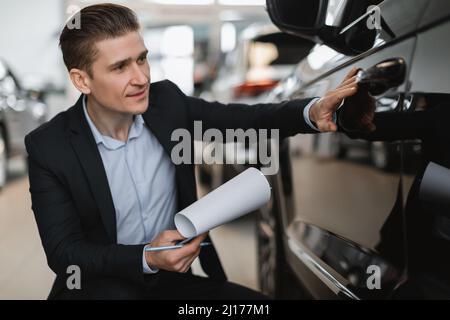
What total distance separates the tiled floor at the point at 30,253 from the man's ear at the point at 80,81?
1.65 feet

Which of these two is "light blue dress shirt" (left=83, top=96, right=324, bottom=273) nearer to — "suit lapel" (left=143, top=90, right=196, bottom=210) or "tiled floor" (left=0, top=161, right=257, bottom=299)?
"suit lapel" (left=143, top=90, right=196, bottom=210)

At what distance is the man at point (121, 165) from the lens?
1.21 meters

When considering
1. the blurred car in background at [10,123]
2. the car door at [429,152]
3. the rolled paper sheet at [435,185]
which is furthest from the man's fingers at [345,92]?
the blurred car in background at [10,123]

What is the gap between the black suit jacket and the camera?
1212 millimetres

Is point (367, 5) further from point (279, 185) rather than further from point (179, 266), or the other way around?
point (279, 185)

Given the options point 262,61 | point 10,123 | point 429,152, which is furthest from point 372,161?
point 10,123

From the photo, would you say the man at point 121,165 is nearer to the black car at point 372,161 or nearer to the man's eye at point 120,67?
the man's eye at point 120,67

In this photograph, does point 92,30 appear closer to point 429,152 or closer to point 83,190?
point 83,190

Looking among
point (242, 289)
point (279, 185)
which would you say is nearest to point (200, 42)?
point (279, 185)

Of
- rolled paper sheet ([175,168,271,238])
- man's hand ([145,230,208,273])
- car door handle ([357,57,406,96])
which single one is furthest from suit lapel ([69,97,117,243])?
car door handle ([357,57,406,96])

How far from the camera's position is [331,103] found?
3.79ft

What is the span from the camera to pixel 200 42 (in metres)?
11.8

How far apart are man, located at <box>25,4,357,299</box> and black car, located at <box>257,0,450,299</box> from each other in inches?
4.7
